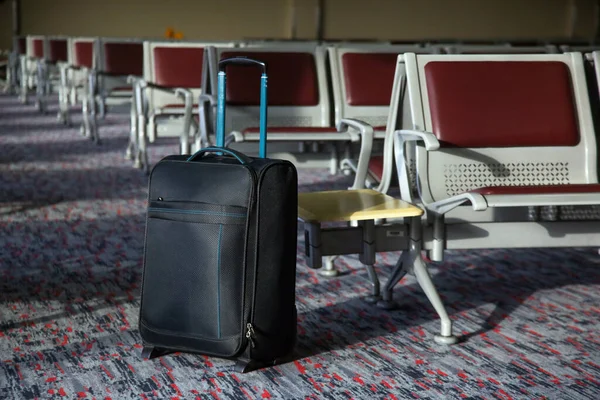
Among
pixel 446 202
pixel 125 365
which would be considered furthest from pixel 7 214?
pixel 446 202

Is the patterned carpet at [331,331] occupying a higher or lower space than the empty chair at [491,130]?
lower

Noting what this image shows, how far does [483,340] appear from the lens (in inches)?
113

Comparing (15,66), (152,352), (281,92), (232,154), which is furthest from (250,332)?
(15,66)

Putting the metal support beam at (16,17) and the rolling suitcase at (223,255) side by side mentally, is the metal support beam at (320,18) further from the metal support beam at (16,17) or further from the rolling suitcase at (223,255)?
the rolling suitcase at (223,255)

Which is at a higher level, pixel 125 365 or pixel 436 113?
pixel 436 113

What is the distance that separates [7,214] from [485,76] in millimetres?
2914

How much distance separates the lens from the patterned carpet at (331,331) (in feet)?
8.07

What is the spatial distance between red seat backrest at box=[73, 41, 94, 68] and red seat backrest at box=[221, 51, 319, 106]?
18.5ft

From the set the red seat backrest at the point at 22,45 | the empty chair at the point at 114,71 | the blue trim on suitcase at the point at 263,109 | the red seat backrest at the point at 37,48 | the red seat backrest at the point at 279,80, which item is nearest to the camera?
the blue trim on suitcase at the point at 263,109

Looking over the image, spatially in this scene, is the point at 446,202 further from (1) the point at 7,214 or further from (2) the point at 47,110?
(2) the point at 47,110

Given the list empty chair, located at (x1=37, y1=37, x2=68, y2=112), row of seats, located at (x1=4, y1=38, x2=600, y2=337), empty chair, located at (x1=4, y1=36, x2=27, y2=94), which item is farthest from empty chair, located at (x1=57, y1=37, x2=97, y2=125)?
row of seats, located at (x1=4, y1=38, x2=600, y2=337)

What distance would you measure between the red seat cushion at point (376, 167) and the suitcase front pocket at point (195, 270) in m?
1.18

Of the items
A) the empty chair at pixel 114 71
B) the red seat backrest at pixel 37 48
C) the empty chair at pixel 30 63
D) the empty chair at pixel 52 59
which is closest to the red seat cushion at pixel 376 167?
the empty chair at pixel 114 71

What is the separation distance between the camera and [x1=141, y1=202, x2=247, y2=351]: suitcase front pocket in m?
2.45
